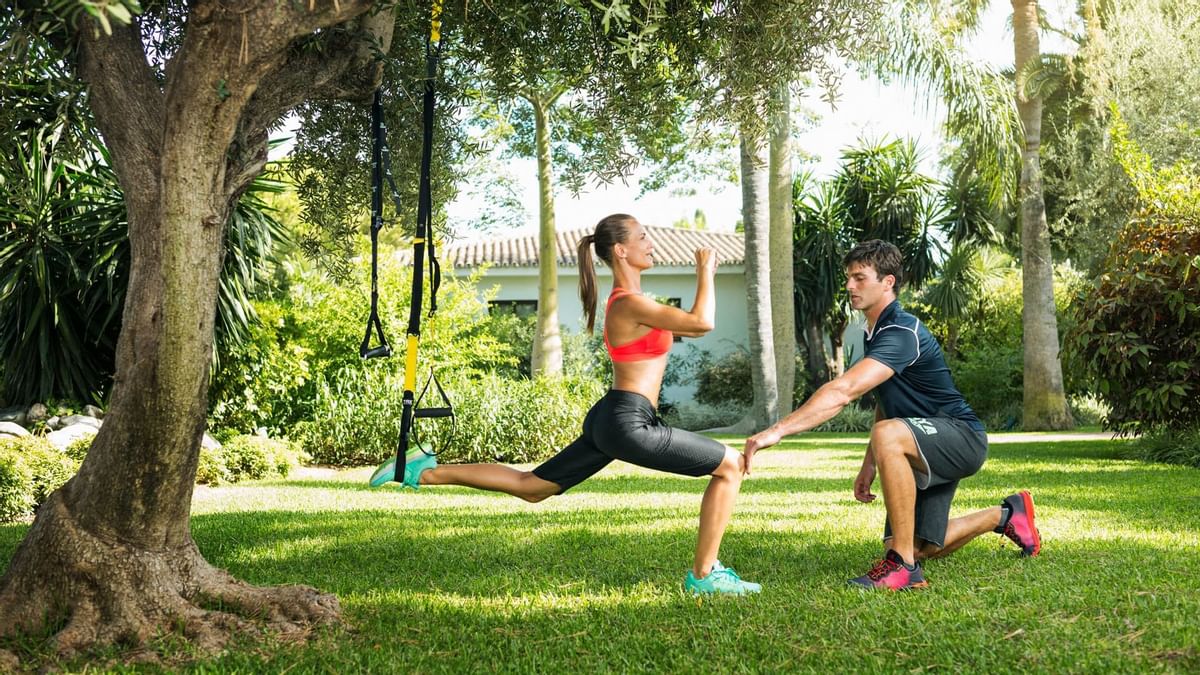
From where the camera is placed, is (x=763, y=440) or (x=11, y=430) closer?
(x=763, y=440)

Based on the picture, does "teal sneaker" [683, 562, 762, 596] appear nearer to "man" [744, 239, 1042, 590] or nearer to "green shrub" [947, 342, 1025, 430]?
"man" [744, 239, 1042, 590]

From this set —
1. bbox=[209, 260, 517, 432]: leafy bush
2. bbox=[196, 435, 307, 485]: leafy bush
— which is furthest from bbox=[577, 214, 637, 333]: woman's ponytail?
bbox=[209, 260, 517, 432]: leafy bush

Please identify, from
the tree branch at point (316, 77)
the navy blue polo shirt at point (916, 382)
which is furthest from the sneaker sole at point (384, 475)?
the navy blue polo shirt at point (916, 382)

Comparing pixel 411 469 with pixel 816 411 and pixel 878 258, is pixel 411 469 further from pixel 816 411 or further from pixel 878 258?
pixel 878 258

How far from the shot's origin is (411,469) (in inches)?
212

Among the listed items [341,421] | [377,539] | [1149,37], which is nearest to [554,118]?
[341,421]

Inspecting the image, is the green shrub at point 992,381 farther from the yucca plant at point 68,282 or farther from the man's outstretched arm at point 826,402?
the man's outstretched arm at point 826,402

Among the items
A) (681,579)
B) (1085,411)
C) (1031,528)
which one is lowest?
(681,579)

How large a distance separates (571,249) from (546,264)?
10819 millimetres

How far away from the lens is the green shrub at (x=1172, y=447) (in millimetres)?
12617

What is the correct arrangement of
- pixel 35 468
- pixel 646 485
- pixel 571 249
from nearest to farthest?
pixel 35 468 → pixel 646 485 → pixel 571 249

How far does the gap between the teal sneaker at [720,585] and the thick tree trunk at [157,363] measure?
1.76m

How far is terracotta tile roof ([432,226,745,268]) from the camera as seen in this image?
29.1m

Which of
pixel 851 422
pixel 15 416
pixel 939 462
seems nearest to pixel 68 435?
pixel 15 416
